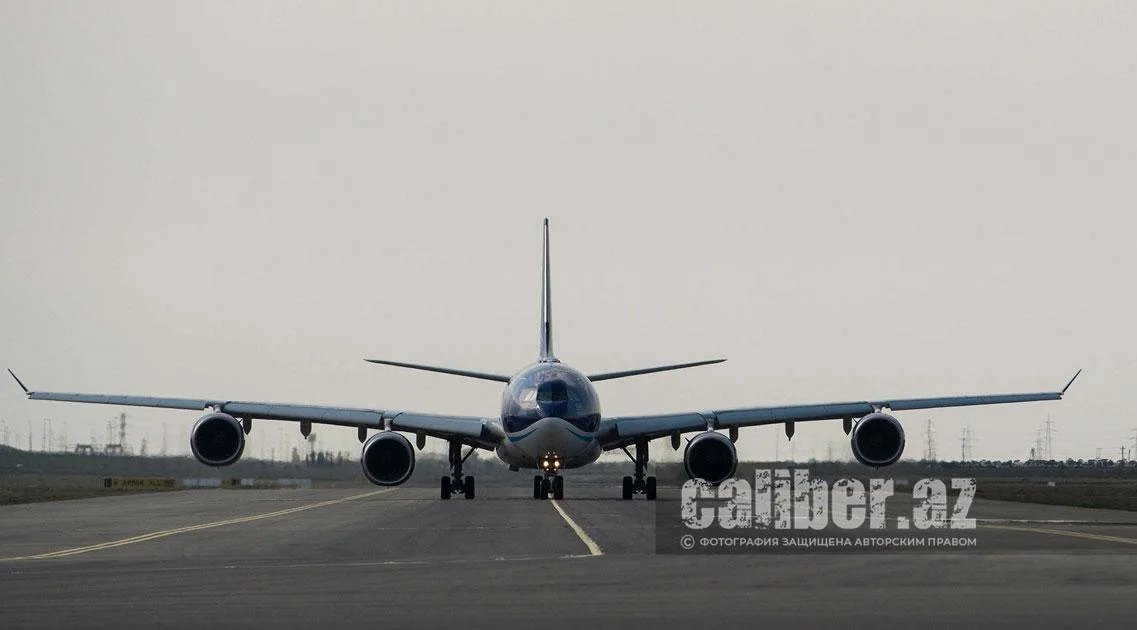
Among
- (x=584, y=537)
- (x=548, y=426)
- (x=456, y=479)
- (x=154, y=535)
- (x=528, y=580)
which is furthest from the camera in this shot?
(x=456, y=479)

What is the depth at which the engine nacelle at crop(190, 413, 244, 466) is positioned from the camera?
45969 millimetres

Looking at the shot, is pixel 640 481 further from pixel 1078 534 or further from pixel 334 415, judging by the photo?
pixel 1078 534

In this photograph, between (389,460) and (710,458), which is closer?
(710,458)

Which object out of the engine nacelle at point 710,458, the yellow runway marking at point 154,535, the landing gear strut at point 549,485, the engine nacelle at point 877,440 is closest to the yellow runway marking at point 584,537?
the yellow runway marking at point 154,535

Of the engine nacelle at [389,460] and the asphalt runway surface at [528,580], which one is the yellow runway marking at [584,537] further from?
the engine nacelle at [389,460]

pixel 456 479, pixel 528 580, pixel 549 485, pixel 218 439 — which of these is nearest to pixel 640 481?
pixel 549 485

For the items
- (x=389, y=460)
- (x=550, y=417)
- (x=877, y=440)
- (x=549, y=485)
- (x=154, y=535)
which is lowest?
(x=154, y=535)

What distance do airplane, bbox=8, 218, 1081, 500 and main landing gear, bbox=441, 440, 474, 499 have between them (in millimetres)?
42

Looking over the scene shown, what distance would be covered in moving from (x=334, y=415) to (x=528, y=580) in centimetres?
3133

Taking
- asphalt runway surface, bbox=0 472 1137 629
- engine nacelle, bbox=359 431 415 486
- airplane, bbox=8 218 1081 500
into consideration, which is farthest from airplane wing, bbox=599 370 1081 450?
asphalt runway surface, bbox=0 472 1137 629

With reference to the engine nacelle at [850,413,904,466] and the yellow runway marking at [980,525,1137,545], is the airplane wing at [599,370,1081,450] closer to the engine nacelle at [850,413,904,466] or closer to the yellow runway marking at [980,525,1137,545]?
the engine nacelle at [850,413,904,466]

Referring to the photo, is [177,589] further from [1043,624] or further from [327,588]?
[1043,624]

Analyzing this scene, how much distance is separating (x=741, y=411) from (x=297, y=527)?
797 inches

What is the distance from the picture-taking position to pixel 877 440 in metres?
45.5
